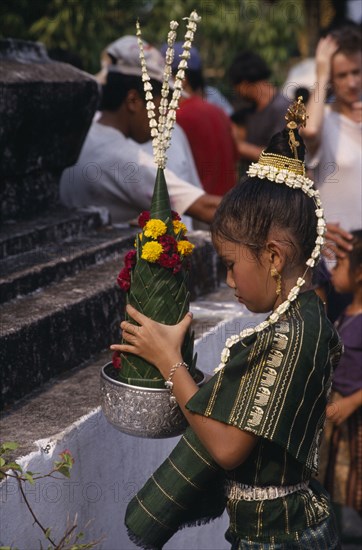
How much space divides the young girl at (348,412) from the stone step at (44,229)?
3.53 ft

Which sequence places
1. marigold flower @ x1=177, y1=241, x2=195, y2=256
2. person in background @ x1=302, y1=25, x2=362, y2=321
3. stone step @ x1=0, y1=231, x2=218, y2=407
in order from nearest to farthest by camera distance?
1. marigold flower @ x1=177, y1=241, x2=195, y2=256
2. stone step @ x1=0, y1=231, x2=218, y2=407
3. person in background @ x1=302, y1=25, x2=362, y2=321

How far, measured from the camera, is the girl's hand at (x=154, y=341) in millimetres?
2232

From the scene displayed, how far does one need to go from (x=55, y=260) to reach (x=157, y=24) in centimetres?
726

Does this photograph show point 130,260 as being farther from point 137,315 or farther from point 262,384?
point 262,384

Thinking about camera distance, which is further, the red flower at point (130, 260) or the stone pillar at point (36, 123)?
the stone pillar at point (36, 123)

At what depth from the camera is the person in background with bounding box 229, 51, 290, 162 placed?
7.29 metres

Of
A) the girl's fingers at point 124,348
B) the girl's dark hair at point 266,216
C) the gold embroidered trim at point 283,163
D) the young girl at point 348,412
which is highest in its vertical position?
the gold embroidered trim at point 283,163

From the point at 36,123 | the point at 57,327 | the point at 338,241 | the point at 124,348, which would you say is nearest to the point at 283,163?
the point at 124,348

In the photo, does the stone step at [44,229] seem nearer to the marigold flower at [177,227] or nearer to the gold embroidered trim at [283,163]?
the marigold flower at [177,227]

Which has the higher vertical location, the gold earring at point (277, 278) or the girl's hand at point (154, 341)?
the gold earring at point (277, 278)

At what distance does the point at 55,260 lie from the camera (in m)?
3.33

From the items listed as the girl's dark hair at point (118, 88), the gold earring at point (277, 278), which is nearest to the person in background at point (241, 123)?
the girl's dark hair at point (118, 88)

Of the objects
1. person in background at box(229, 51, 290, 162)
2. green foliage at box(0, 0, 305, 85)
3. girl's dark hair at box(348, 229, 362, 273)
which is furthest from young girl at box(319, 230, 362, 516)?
green foliage at box(0, 0, 305, 85)

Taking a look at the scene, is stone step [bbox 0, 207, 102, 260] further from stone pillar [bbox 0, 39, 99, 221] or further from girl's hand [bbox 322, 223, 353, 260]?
girl's hand [bbox 322, 223, 353, 260]
